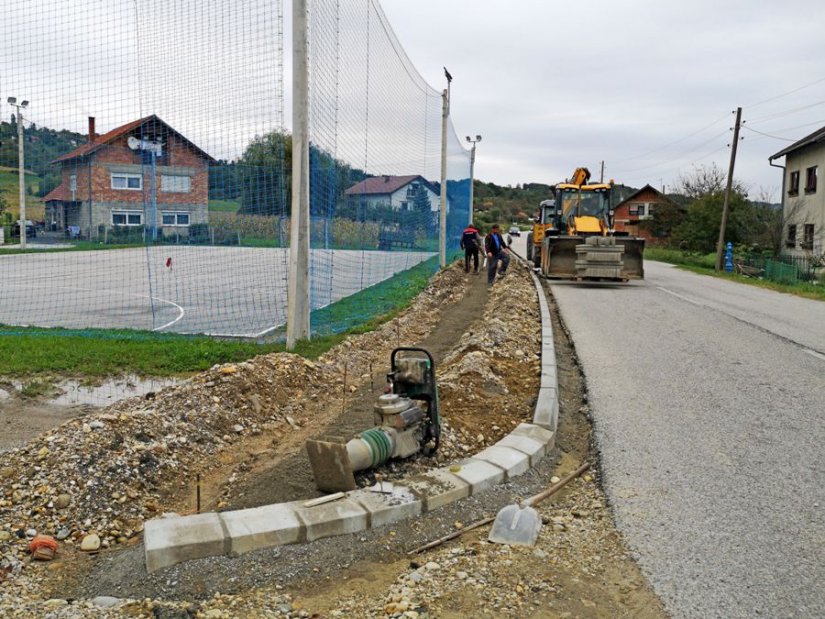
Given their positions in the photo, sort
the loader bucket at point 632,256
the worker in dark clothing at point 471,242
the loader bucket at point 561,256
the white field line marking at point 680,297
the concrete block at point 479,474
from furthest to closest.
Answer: the worker in dark clothing at point 471,242 < the loader bucket at point 561,256 < the loader bucket at point 632,256 < the white field line marking at point 680,297 < the concrete block at point 479,474

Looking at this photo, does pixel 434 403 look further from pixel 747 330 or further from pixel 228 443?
pixel 747 330

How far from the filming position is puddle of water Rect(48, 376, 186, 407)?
293 inches

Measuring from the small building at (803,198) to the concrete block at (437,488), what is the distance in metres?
34.2

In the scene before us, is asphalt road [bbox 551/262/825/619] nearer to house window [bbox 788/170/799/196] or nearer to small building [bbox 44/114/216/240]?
small building [bbox 44/114/216/240]

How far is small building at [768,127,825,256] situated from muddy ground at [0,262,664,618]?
34550mm

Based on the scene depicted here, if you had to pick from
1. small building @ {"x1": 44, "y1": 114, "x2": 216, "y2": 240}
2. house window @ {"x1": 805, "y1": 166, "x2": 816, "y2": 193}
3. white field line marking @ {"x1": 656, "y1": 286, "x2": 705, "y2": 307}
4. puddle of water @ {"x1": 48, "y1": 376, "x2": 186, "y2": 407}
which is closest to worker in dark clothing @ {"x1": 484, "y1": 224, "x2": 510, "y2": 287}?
white field line marking @ {"x1": 656, "y1": 286, "x2": 705, "y2": 307}

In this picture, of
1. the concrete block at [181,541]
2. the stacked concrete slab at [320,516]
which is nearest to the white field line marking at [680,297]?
the stacked concrete slab at [320,516]

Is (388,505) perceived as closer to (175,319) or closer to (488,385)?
(488,385)

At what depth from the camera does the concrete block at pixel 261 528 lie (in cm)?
392

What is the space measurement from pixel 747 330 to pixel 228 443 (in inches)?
350

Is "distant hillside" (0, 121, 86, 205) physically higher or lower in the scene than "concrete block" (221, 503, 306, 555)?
higher

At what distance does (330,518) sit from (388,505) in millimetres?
380

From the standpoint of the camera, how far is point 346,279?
14.8 m

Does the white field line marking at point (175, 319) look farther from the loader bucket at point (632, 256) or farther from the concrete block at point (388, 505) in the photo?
the loader bucket at point (632, 256)
